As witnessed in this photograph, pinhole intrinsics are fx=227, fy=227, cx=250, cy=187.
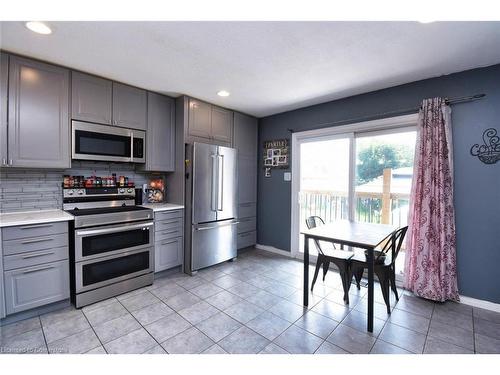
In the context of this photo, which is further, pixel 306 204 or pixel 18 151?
pixel 306 204

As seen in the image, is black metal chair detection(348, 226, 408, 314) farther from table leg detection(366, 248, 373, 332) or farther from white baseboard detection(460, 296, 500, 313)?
white baseboard detection(460, 296, 500, 313)

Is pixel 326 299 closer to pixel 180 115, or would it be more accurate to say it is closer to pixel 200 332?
pixel 200 332

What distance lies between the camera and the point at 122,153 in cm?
276

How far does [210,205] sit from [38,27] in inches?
91.0

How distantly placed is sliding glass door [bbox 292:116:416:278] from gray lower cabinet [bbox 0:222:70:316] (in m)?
2.99

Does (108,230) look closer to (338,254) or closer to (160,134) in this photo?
(160,134)

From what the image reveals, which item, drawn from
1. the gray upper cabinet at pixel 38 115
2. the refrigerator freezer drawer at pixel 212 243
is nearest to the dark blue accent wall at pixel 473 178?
the refrigerator freezer drawer at pixel 212 243

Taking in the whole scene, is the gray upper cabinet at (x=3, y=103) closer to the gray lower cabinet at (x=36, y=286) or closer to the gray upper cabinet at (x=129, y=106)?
the gray upper cabinet at (x=129, y=106)

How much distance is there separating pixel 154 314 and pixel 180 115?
2408 millimetres

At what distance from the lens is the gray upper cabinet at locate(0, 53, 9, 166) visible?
6.55ft

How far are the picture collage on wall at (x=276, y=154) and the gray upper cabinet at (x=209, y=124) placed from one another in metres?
0.73

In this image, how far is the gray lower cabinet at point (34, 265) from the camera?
1896 millimetres

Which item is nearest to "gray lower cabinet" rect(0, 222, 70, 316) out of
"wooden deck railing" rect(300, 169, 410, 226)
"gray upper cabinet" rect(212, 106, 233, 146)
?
"gray upper cabinet" rect(212, 106, 233, 146)
